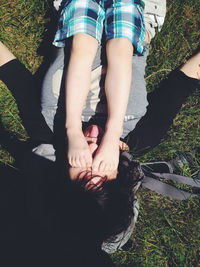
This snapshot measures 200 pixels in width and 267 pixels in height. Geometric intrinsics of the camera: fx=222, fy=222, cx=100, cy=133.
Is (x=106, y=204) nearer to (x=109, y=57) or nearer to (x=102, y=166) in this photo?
(x=102, y=166)

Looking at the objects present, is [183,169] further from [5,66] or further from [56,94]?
[5,66]

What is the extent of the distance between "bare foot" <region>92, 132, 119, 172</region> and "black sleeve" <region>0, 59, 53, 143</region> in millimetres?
512

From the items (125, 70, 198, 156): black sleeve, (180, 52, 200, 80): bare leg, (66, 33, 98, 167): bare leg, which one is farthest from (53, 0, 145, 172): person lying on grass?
(180, 52, 200, 80): bare leg

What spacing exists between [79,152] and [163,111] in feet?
2.23

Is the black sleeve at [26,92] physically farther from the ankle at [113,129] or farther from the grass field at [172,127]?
the ankle at [113,129]

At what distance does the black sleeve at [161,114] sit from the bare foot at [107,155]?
1.13 feet

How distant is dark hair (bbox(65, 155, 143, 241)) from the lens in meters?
1.07

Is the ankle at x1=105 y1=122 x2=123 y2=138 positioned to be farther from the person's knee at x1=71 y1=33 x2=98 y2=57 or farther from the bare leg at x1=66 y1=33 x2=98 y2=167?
the person's knee at x1=71 y1=33 x2=98 y2=57

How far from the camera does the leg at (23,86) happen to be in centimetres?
148

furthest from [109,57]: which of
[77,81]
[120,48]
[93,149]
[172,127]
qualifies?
[172,127]

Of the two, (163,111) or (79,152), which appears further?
(163,111)

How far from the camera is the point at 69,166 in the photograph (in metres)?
1.18

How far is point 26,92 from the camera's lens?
1.51m

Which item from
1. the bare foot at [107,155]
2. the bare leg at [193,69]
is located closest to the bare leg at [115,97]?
the bare foot at [107,155]
